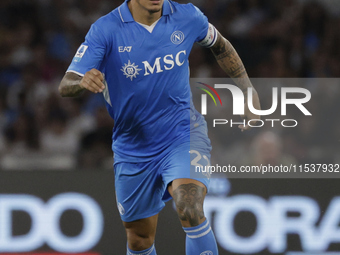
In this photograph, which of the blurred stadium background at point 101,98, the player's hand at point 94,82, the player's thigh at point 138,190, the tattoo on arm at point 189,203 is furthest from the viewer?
the blurred stadium background at point 101,98

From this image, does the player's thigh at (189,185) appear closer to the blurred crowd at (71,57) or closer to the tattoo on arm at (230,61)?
the tattoo on arm at (230,61)

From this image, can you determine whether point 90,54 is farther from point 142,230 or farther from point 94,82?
point 142,230

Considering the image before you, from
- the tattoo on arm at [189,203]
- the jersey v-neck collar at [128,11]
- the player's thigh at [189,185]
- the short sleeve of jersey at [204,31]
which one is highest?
the jersey v-neck collar at [128,11]

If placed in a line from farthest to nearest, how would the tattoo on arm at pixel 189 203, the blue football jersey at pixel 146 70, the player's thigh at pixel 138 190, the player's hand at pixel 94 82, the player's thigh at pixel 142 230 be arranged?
1. the player's thigh at pixel 142 230
2. the player's thigh at pixel 138 190
3. the blue football jersey at pixel 146 70
4. the tattoo on arm at pixel 189 203
5. the player's hand at pixel 94 82

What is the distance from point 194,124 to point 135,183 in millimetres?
605

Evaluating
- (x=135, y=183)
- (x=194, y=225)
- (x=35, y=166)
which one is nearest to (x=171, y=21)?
(x=135, y=183)

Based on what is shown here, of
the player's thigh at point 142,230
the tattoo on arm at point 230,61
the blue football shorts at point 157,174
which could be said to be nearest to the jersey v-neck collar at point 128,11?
the tattoo on arm at point 230,61

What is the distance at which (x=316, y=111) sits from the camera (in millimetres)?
5910

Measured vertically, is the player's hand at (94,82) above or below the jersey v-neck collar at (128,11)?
below

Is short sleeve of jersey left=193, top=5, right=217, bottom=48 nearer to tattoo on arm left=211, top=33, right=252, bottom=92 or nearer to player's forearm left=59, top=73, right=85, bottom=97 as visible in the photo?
tattoo on arm left=211, top=33, right=252, bottom=92

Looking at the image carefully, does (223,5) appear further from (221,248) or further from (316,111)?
(221,248)

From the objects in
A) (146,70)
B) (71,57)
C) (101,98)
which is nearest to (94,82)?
(146,70)

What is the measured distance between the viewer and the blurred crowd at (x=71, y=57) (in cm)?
612

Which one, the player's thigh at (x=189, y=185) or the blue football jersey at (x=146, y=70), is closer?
the player's thigh at (x=189, y=185)
